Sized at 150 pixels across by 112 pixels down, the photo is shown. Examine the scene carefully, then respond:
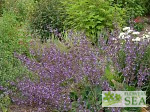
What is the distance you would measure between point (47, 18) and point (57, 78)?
10.0ft

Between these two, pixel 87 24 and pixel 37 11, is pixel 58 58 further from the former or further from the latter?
pixel 37 11

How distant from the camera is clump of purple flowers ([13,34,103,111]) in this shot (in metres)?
3.29

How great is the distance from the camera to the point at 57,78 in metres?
3.54

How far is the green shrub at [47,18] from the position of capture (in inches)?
248

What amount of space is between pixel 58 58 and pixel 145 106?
1230mm

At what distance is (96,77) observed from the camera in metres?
3.34

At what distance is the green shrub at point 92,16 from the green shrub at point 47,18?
12.6 inches

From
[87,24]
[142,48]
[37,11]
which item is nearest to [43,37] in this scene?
[37,11]

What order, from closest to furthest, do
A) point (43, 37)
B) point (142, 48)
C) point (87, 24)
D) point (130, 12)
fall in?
point (142, 48)
point (87, 24)
point (43, 37)
point (130, 12)

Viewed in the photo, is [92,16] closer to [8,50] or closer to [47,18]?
[47,18]
